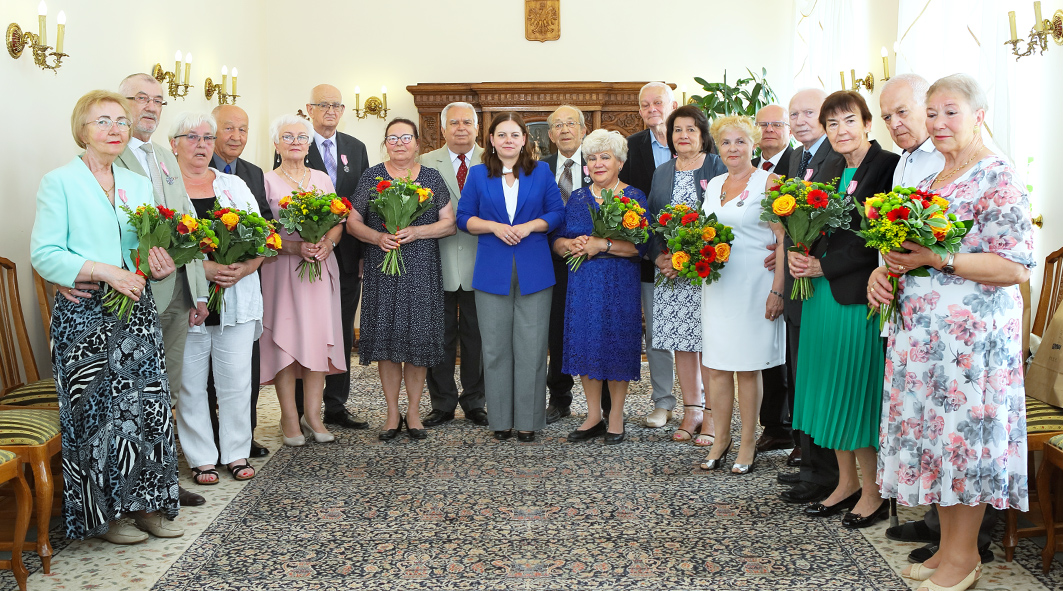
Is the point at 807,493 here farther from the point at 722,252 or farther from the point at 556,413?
the point at 556,413

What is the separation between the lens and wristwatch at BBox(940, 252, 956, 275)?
2.59 m

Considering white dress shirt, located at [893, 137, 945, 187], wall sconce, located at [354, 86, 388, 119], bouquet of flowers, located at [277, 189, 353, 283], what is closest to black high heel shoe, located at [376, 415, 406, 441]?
bouquet of flowers, located at [277, 189, 353, 283]

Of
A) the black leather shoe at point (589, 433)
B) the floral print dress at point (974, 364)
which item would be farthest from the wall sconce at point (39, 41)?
the floral print dress at point (974, 364)

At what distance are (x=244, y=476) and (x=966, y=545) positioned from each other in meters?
3.16

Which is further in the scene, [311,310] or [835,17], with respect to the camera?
[835,17]

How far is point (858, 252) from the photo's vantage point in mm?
3189

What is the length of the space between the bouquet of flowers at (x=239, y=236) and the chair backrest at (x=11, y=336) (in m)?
0.86

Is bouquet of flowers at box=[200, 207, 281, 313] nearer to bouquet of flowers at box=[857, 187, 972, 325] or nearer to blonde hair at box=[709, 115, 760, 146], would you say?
blonde hair at box=[709, 115, 760, 146]

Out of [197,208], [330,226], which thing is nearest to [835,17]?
[330,226]

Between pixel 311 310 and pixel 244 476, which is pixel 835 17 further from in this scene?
pixel 244 476

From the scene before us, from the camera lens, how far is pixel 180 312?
378 cm

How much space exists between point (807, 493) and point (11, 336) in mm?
3725

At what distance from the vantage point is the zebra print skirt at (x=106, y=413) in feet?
10.1

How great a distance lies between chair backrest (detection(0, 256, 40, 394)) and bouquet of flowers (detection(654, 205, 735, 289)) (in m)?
3.06
